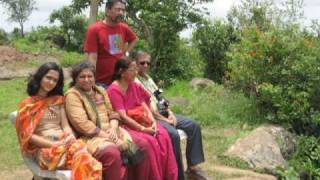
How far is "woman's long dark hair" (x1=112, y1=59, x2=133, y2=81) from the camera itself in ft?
17.1

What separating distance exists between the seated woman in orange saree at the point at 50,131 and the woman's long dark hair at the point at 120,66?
686 millimetres

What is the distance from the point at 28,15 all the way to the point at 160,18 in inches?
609

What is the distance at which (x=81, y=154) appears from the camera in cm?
439

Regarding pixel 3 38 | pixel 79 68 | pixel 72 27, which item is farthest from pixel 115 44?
pixel 72 27

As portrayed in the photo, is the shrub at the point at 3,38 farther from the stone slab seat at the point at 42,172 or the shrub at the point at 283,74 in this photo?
the stone slab seat at the point at 42,172

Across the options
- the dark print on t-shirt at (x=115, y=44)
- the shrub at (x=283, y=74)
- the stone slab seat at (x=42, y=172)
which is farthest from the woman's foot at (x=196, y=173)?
the shrub at (x=283, y=74)

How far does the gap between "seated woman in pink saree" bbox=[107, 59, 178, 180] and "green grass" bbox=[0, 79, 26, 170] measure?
212 centimetres

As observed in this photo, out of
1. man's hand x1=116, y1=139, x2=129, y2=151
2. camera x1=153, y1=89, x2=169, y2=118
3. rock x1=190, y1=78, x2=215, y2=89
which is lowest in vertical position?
rock x1=190, y1=78, x2=215, y2=89

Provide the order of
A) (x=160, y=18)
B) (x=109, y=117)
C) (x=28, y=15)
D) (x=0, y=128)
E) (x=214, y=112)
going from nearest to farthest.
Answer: (x=109, y=117) → (x=0, y=128) → (x=214, y=112) → (x=160, y=18) → (x=28, y=15)

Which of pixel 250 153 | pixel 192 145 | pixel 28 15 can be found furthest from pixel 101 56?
pixel 28 15

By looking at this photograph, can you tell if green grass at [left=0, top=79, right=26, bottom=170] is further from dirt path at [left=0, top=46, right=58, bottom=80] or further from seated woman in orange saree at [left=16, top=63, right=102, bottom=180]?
seated woman in orange saree at [left=16, top=63, right=102, bottom=180]

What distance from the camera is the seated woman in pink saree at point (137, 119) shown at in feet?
16.7

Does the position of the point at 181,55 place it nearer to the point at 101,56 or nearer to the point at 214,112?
the point at 214,112

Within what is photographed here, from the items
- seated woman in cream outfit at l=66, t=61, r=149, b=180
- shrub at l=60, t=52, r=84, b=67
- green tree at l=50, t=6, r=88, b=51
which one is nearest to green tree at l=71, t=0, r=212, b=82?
shrub at l=60, t=52, r=84, b=67
